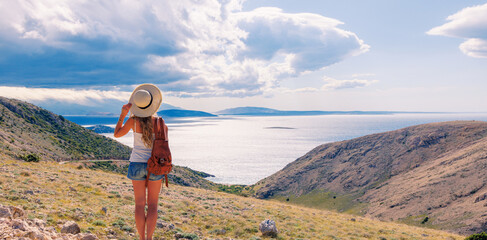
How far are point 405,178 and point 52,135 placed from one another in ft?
327

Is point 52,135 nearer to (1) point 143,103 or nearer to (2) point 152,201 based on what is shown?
(2) point 152,201

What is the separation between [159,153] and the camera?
18.9ft

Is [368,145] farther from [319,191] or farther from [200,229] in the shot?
[200,229]

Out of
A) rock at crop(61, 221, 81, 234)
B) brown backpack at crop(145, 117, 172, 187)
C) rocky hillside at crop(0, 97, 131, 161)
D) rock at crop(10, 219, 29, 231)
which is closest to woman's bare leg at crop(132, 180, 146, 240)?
brown backpack at crop(145, 117, 172, 187)

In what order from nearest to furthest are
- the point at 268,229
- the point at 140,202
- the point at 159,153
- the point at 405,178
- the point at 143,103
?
the point at 143,103
the point at 159,153
the point at 140,202
the point at 268,229
the point at 405,178

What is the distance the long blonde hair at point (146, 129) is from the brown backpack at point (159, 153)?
0.10 metres

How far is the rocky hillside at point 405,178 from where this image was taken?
160 ft

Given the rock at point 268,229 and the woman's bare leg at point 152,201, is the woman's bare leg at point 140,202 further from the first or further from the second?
the rock at point 268,229

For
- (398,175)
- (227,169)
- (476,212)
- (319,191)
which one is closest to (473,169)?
(476,212)

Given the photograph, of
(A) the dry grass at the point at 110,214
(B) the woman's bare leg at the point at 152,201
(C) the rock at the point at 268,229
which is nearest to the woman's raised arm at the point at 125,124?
(B) the woman's bare leg at the point at 152,201

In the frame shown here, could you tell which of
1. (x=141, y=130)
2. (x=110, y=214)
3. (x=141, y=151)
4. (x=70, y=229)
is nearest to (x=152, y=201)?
(x=141, y=151)

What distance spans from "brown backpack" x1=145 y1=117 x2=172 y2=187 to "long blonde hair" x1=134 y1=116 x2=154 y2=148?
0.33ft

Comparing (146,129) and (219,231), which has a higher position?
(146,129)

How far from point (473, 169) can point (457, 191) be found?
7.50 meters
